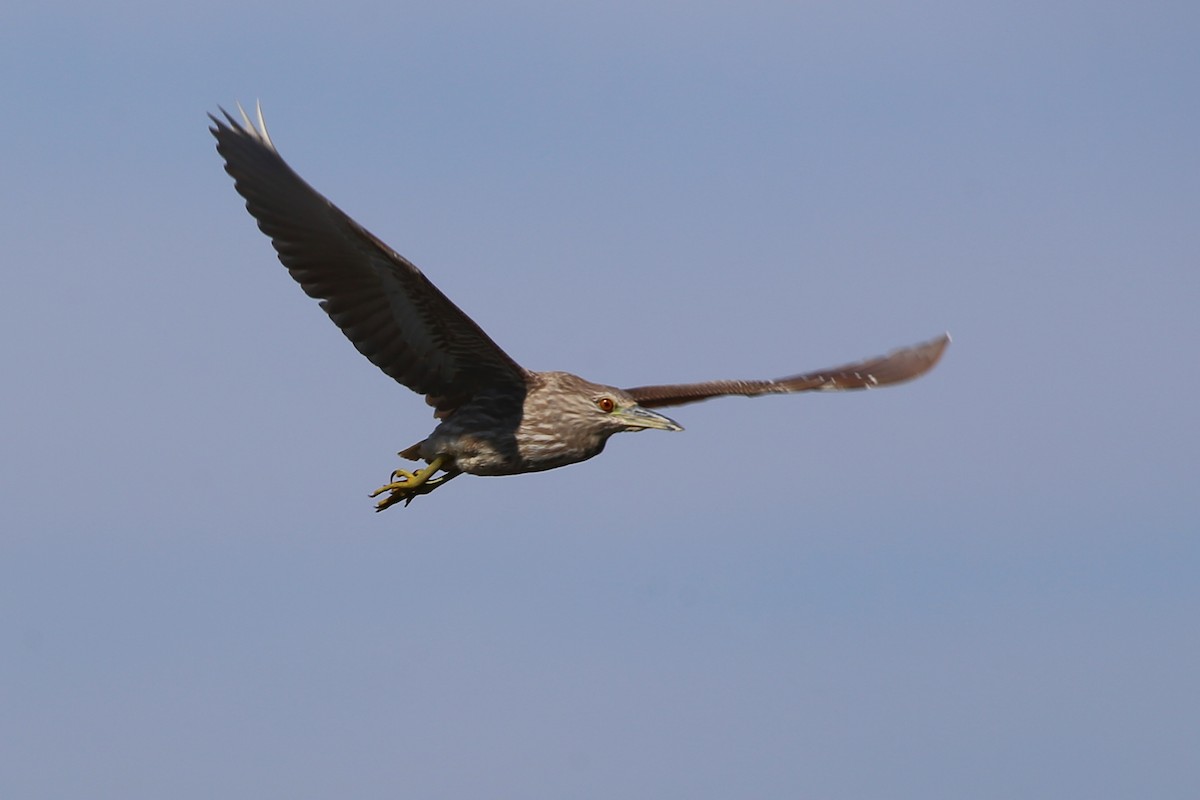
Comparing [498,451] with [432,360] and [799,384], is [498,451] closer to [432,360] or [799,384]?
[432,360]

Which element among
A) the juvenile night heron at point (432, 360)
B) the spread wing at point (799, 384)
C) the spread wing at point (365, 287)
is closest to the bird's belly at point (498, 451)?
→ the juvenile night heron at point (432, 360)

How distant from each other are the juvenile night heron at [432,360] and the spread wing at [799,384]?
1.23 m

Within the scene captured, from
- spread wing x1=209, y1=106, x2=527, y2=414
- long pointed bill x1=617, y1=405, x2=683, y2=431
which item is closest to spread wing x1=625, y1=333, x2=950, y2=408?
long pointed bill x1=617, y1=405, x2=683, y2=431

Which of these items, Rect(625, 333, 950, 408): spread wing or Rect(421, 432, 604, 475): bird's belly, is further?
Rect(625, 333, 950, 408): spread wing

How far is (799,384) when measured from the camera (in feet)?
49.2

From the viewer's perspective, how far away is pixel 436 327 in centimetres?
1322

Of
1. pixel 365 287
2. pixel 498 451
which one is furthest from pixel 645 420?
pixel 365 287

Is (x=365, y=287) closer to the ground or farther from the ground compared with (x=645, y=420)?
farther from the ground

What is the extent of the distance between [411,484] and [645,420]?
6.58 feet

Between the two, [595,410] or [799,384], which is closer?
[595,410]

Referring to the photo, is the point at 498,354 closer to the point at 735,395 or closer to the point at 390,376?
A: the point at 390,376

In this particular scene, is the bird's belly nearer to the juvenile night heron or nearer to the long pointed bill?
the juvenile night heron

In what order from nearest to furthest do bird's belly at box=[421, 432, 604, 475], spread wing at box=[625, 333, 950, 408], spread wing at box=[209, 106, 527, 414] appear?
spread wing at box=[209, 106, 527, 414] → bird's belly at box=[421, 432, 604, 475] → spread wing at box=[625, 333, 950, 408]

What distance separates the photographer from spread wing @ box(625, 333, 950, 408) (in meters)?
14.9
